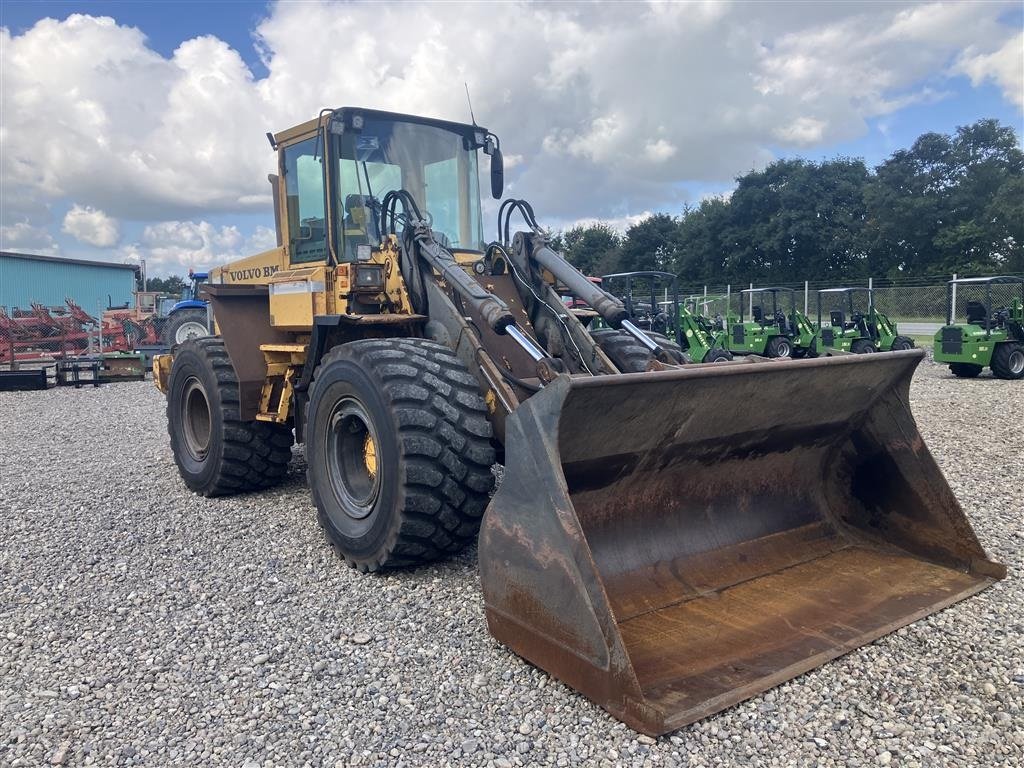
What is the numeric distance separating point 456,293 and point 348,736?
2.77 meters

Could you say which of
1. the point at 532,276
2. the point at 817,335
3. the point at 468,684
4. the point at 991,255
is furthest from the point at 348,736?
the point at 991,255

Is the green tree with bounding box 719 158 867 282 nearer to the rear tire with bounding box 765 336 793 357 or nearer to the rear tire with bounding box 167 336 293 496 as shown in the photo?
the rear tire with bounding box 765 336 793 357

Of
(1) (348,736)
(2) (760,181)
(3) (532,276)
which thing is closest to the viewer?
(1) (348,736)

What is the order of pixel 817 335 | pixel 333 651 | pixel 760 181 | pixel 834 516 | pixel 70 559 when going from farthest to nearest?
pixel 760 181 → pixel 817 335 → pixel 70 559 → pixel 834 516 → pixel 333 651

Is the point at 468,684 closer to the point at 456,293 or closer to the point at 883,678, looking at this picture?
the point at 883,678

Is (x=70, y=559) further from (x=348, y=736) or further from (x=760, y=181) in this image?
(x=760, y=181)

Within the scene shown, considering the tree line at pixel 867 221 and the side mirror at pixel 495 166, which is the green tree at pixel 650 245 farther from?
the side mirror at pixel 495 166

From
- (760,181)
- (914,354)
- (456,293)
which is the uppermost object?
(760,181)

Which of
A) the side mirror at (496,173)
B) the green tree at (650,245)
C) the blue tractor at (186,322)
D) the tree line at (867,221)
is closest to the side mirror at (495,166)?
the side mirror at (496,173)

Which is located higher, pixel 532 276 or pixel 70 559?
pixel 532 276

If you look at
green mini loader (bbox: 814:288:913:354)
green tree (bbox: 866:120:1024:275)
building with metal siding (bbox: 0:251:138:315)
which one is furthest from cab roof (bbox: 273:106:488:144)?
green tree (bbox: 866:120:1024:275)

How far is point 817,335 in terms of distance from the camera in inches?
726

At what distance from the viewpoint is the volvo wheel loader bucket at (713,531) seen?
3.04m

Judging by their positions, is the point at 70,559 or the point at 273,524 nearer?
the point at 70,559
